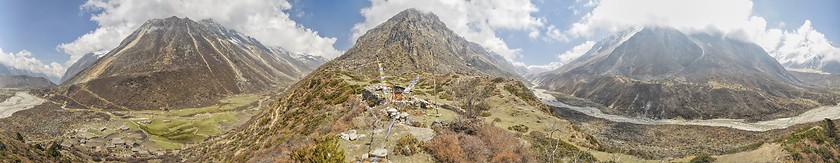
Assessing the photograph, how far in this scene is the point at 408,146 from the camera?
26.6m

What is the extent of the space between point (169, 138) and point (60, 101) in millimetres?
131986

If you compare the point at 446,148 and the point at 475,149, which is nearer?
the point at 446,148

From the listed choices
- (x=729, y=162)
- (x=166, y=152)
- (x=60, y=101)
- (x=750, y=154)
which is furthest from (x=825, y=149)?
(x=60, y=101)

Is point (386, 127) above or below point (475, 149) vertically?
above

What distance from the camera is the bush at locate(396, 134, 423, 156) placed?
2605 cm

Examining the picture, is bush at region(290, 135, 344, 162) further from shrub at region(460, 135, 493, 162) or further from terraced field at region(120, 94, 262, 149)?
terraced field at region(120, 94, 262, 149)

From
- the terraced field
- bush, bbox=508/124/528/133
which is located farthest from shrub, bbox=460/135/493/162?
the terraced field

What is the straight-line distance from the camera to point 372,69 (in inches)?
4604

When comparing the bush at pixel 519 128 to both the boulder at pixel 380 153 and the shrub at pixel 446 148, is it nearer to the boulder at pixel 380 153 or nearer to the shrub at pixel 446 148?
the shrub at pixel 446 148

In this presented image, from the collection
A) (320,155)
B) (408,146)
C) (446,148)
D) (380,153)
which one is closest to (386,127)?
(408,146)

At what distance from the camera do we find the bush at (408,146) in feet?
85.5

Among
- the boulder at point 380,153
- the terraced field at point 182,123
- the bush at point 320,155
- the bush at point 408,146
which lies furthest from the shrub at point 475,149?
the terraced field at point 182,123

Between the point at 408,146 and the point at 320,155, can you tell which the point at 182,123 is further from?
the point at 320,155

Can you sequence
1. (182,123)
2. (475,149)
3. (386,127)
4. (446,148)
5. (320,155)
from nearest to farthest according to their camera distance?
(320,155)
(446,148)
(475,149)
(386,127)
(182,123)
